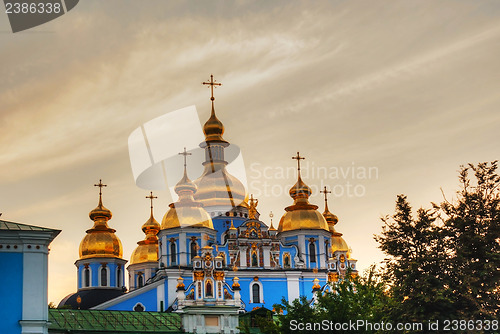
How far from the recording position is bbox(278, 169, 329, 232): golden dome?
204 feet

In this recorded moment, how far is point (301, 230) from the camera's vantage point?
61.9m

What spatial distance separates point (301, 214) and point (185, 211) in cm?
723

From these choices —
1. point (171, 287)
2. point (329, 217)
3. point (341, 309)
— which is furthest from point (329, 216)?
point (341, 309)

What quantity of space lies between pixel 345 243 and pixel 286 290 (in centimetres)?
1407

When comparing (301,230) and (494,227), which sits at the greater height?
(301,230)

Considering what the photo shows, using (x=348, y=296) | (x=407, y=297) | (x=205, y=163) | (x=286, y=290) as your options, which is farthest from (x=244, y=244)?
(x=407, y=297)

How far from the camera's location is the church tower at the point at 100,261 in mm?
67938

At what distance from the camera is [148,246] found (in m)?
70.5

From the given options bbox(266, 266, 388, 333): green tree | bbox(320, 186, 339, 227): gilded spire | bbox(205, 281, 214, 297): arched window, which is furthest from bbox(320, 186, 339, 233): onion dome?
bbox(266, 266, 388, 333): green tree

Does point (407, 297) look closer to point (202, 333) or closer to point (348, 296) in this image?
point (348, 296)

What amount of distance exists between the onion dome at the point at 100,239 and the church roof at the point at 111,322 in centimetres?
2074

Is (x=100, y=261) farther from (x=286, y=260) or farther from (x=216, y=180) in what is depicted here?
(x=286, y=260)

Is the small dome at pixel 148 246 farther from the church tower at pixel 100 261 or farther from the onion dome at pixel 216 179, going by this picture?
the onion dome at pixel 216 179

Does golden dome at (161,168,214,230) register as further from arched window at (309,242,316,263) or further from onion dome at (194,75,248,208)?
arched window at (309,242,316,263)
